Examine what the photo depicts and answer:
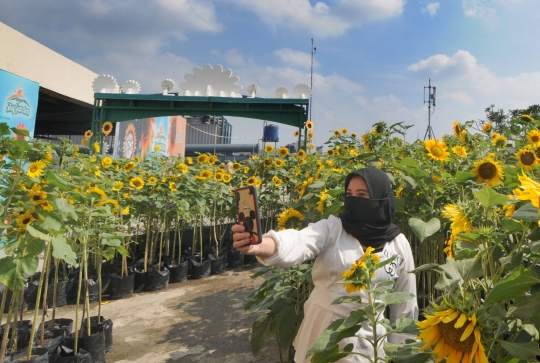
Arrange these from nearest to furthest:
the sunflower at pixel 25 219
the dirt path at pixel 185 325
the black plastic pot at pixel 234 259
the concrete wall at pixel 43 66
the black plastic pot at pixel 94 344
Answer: the sunflower at pixel 25 219, the black plastic pot at pixel 94 344, the dirt path at pixel 185 325, the black plastic pot at pixel 234 259, the concrete wall at pixel 43 66

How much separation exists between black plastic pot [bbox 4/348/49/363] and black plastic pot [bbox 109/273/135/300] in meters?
1.86

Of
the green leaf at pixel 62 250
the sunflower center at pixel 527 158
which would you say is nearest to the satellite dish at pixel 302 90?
the sunflower center at pixel 527 158

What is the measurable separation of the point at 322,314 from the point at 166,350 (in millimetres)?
1998

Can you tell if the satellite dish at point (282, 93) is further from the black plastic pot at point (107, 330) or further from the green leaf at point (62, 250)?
the green leaf at point (62, 250)

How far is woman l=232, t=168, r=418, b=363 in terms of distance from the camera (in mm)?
1530

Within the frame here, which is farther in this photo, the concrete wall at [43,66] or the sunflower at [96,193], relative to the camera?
the concrete wall at [43,66]

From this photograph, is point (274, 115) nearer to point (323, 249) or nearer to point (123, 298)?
point (123, 298)

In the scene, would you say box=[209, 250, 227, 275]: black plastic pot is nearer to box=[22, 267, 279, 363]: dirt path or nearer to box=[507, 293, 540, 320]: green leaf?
box=[22, 267, 279, 363]: dirt path

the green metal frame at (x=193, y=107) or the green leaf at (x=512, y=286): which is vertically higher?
the green metal frame at (x=193, y=107)

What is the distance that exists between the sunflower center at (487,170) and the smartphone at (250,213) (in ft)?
3.76

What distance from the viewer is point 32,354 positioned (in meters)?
2.54

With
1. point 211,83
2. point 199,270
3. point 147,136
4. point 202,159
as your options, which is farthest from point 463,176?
point 147,136

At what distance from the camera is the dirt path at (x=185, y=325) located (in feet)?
9.95

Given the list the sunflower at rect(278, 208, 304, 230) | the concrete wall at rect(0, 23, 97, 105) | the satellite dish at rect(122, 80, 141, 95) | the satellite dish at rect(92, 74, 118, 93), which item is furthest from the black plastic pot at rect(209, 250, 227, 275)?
the concrete wall at rect(0, 23, 97, 105)
